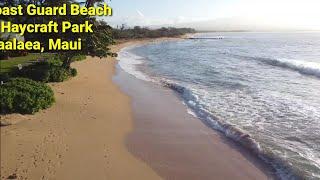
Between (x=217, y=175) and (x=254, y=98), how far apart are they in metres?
10.6

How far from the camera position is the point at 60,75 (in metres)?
19.9

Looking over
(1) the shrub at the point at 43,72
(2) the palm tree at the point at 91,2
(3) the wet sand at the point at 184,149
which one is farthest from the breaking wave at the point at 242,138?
(2) the palm tree at the point at 91,2

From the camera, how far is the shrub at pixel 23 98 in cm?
1183

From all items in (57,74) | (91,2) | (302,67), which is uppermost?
(91,2)

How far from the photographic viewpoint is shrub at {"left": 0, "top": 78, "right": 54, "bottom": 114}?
11.8 metres

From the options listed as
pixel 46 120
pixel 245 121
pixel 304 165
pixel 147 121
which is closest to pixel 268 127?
pixel 245 121

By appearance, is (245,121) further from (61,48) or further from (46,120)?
(61,48)

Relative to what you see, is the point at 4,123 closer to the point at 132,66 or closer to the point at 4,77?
the point at 4,77

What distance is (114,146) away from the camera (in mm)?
11109

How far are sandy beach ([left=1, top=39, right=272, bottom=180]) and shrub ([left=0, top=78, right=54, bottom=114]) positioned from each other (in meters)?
0.34

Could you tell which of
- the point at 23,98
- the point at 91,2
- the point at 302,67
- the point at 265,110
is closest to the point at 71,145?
the point at 23,98

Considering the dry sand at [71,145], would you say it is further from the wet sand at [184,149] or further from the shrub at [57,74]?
the shrub at [57,74]

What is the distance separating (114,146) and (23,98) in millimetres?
3644

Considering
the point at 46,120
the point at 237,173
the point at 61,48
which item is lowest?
the point at 237,173
